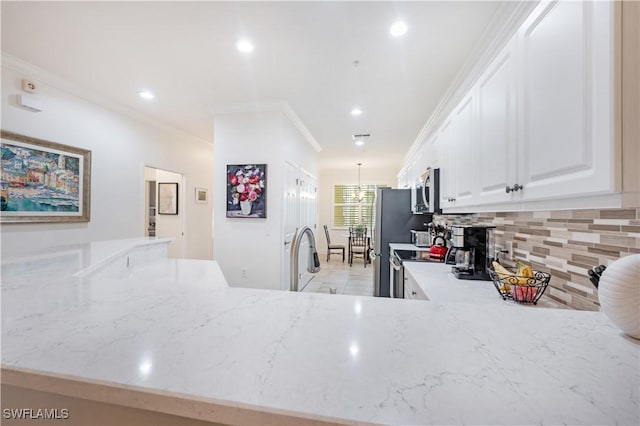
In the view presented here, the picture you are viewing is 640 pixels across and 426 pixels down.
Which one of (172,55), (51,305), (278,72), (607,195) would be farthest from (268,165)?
(607,195)

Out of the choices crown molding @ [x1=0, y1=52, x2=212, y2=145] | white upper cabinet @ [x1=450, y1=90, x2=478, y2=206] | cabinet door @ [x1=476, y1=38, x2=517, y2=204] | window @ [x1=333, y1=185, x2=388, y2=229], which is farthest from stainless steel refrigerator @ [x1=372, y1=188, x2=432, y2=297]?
window @ [x1=333, y1=185, x2=388, y2=229]

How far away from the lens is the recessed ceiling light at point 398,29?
6.38 ft

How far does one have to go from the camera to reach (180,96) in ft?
10.6

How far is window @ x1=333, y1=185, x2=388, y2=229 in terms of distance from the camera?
8.14 m

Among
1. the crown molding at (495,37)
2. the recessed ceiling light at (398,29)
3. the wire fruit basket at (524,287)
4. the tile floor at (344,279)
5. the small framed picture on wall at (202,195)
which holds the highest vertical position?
the recessed ceiling light at (398,29)

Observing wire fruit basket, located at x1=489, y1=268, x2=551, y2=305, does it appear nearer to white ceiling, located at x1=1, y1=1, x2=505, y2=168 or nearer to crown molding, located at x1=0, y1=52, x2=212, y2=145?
white ceiling, located at x1=1, y1=1, x2=505, y2=168

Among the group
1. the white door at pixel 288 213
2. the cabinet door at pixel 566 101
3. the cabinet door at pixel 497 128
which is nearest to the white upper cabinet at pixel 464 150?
the cabinet door at pixel 497 128

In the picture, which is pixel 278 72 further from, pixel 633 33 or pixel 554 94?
pixel 633 33

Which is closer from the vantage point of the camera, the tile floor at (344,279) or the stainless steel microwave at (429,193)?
the stainless steel microwave at (429,193)

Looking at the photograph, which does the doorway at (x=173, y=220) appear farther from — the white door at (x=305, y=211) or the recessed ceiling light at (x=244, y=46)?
the recessed ceiling light at (x=244, y=46)

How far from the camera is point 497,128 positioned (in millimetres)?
1399

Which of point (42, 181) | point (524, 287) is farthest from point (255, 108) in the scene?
point (524, 287)

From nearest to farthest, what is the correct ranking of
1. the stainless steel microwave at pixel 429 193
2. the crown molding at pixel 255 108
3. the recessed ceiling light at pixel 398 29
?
the recessed ceiling light at pixel 398 29, the stainless steel microwave at pixel 429 193, the crown molding at pixel 255 108

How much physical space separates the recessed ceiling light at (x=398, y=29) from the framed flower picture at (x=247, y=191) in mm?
2077
